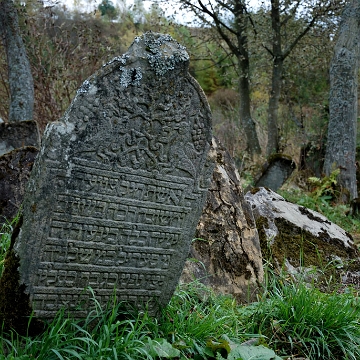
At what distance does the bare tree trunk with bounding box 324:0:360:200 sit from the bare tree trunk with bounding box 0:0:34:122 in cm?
570

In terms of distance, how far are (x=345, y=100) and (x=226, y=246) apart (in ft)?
21.2

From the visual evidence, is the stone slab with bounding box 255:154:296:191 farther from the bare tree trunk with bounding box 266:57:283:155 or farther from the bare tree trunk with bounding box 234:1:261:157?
the bare tree trunk with bounding box 234:1:261:157

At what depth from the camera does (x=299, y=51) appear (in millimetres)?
15750

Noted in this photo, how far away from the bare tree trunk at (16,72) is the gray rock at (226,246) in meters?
4.86

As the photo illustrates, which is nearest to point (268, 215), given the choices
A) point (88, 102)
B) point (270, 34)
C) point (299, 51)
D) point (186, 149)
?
point (186, 149)

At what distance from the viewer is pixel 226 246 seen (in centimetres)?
392

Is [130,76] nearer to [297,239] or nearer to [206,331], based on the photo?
[206,331]

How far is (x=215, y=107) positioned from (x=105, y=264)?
20623mm

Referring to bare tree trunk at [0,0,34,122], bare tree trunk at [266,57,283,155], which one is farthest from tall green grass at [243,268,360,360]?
bare tree trunk at [266,57,283,155]

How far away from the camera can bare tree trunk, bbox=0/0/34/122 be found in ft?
26.0

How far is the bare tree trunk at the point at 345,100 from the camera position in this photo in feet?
29.7

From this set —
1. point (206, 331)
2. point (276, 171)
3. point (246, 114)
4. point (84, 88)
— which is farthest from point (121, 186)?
point (246, 114)

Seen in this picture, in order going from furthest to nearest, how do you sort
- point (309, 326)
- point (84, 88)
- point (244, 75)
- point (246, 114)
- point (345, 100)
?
point (246, 114), point (244, 75), point (345, 100), point (309, 326), point (84, 88)

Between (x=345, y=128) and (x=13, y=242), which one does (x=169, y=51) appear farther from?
(x=345, y=128)
